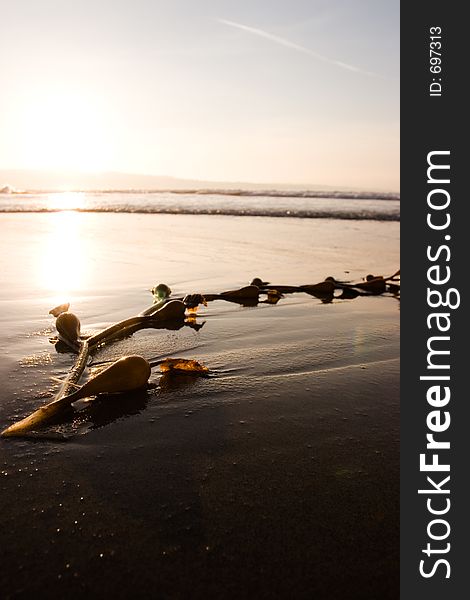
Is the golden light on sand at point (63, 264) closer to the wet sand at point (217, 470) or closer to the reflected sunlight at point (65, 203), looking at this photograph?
the wet sand at point (217, 470)

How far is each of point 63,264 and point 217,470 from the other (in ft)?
13.6

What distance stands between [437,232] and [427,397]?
794 millimetres

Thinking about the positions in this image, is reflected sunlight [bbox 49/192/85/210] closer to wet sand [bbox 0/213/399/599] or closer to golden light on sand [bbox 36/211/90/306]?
golden light on sand [bbox 36/211/90/306]

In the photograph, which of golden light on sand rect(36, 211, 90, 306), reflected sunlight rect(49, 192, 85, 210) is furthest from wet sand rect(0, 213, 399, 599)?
reflected sunlight rect(49, 192, 85, 210)

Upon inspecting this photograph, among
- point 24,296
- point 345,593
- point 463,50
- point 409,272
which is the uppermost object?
point 463,50

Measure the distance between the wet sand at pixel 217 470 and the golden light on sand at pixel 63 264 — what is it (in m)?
0.82

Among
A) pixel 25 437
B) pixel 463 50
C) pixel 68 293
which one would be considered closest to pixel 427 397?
pixel 25 437

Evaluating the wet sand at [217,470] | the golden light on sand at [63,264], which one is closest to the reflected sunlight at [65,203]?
the golden light on sand at [63,264]

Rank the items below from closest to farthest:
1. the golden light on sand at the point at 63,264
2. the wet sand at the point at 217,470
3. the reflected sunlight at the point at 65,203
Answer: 1. the wet sand at the point at 217,470
2. the golden light on sand at the point at 63,264
3. the reflected sunlight at the point at 65,203

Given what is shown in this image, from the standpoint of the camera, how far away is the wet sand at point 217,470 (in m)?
0.90

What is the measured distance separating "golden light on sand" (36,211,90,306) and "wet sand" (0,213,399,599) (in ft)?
2.70

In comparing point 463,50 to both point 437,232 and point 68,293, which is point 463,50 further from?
point 68,293

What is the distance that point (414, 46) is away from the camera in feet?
8.09

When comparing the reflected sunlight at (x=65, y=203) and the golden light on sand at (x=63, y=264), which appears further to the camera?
the reflected sunlight at (x=65, y=203)
